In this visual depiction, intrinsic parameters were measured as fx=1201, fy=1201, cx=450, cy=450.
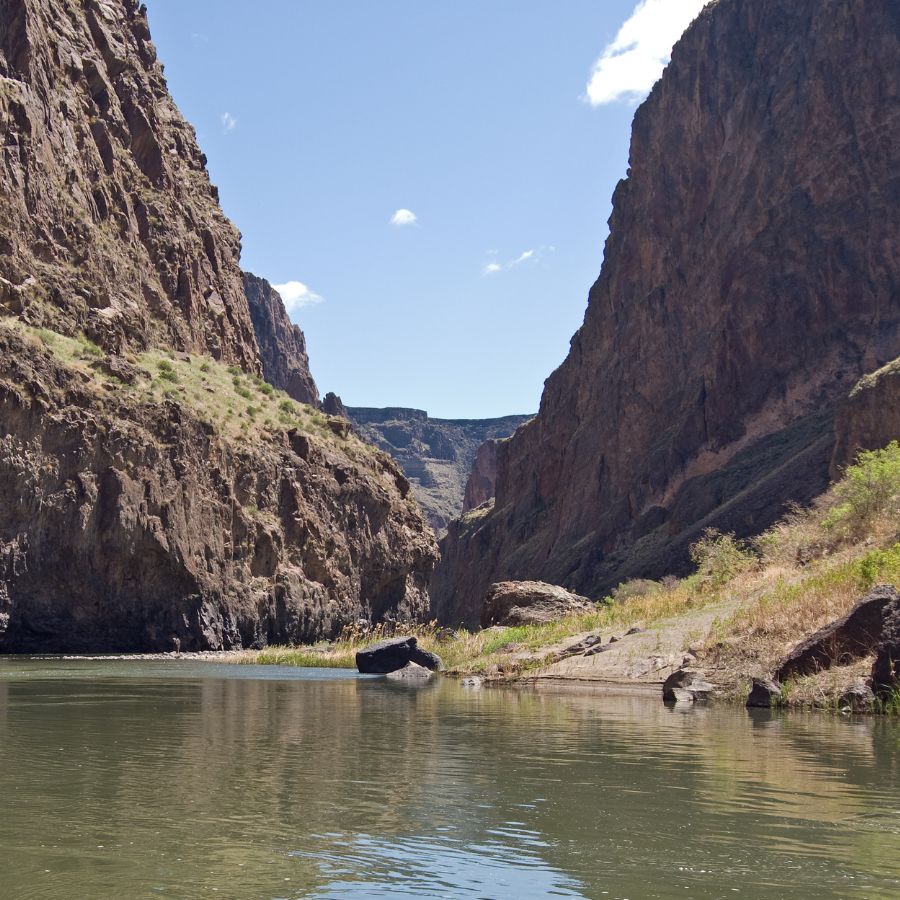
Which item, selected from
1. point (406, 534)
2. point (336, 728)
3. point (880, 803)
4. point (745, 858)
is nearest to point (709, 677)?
point (336, 728)

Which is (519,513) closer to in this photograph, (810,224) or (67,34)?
(810,224)

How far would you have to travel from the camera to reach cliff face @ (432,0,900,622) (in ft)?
340

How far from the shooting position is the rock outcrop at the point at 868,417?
2802 inches

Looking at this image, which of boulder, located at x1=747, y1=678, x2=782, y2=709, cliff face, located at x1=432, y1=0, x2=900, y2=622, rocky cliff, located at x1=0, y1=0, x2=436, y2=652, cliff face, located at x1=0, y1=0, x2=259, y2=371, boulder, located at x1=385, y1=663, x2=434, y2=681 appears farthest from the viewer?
cliff face, located at x1=432, y1=0, x2=900, y2=622

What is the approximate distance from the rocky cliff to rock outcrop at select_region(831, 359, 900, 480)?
2957 centimetres

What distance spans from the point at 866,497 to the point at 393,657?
1381 cm

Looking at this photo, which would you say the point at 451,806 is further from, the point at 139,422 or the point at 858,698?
the point at 139,422

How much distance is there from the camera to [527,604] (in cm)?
4319

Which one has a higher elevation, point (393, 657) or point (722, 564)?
point (722, 564)

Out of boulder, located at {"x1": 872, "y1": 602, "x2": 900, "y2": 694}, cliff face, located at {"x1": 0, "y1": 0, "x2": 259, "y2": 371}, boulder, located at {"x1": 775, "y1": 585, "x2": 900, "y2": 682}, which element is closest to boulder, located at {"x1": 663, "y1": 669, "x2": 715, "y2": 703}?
boulder, located at {"x1": 775, "y1": 585, "x2": 900, "y2": 682}

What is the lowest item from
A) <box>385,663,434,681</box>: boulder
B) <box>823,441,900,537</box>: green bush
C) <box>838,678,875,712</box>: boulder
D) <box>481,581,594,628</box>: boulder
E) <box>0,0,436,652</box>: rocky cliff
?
<box>838,678,875,712</box>: boulder

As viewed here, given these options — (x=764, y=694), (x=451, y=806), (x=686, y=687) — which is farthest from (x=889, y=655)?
(x=451, y=806)

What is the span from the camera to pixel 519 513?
516 feet

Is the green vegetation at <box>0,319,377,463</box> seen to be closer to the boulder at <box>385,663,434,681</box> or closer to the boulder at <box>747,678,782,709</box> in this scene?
the boulder at <box>385,663,434,681</box>
